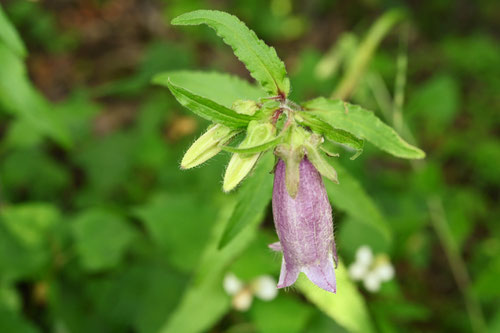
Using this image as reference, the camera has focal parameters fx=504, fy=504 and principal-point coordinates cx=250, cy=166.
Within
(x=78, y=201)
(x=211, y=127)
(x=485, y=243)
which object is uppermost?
(x=78, y=201)

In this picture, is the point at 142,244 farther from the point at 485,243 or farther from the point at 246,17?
the point at 246,17

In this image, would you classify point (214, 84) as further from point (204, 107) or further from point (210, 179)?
point (210, 179)

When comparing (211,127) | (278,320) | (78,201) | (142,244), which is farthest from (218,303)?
(78,201)

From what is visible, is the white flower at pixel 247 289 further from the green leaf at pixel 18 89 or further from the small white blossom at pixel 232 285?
the green leaf at pixel 18 89

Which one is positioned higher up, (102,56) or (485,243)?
(102,56)

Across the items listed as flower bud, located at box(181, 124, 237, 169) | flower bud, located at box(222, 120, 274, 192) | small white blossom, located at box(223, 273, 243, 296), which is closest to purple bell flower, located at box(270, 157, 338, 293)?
flower bud, located at box(222, 120, 274, 192)

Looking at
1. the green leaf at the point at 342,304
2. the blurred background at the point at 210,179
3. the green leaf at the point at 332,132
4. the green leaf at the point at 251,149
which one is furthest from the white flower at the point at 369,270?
the green leaf at the point at 251,149

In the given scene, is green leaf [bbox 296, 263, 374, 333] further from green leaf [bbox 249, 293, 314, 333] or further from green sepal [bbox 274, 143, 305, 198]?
green sepal [bbox 274, 143, 305, 198]
